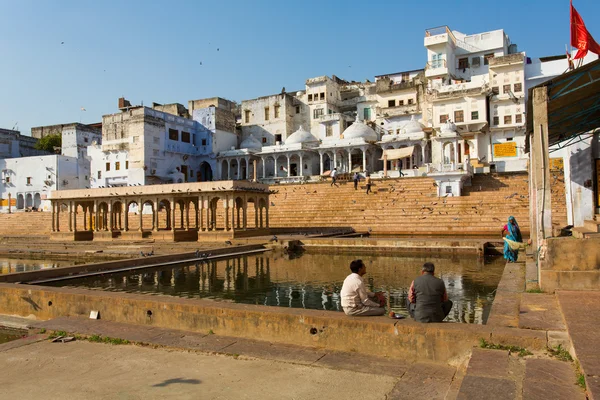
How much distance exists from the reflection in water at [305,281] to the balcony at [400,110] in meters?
30.3

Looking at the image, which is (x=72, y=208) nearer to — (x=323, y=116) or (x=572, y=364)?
(x=323, y=116)

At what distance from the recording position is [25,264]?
20438 mm

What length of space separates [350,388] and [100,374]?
9.34 ft

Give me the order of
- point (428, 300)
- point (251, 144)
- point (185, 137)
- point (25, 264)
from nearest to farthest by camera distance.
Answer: point (428, 300), point (25, 264), point (185, 137), point (251, 144)

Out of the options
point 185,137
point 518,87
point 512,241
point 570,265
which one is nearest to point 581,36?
point 512,241

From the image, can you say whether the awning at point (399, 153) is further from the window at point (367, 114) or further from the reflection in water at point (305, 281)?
the reflection in water at point (305, 281)

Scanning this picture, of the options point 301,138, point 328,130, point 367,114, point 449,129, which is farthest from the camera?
point 367,114

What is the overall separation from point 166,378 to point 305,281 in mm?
8496

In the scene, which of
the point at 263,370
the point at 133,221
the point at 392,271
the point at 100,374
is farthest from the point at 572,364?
the point at 133,221

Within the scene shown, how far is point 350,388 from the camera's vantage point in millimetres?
4980

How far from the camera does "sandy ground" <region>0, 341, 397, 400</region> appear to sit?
4.91 meters

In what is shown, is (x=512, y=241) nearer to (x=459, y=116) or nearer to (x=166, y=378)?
(x=166, y=378)

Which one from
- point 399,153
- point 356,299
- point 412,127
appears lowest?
point 356,299

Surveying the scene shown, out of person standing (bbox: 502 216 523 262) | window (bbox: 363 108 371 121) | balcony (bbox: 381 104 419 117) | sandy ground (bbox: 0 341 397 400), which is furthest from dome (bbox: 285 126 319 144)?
sandy ground (bbox: 0 341 397 400)
